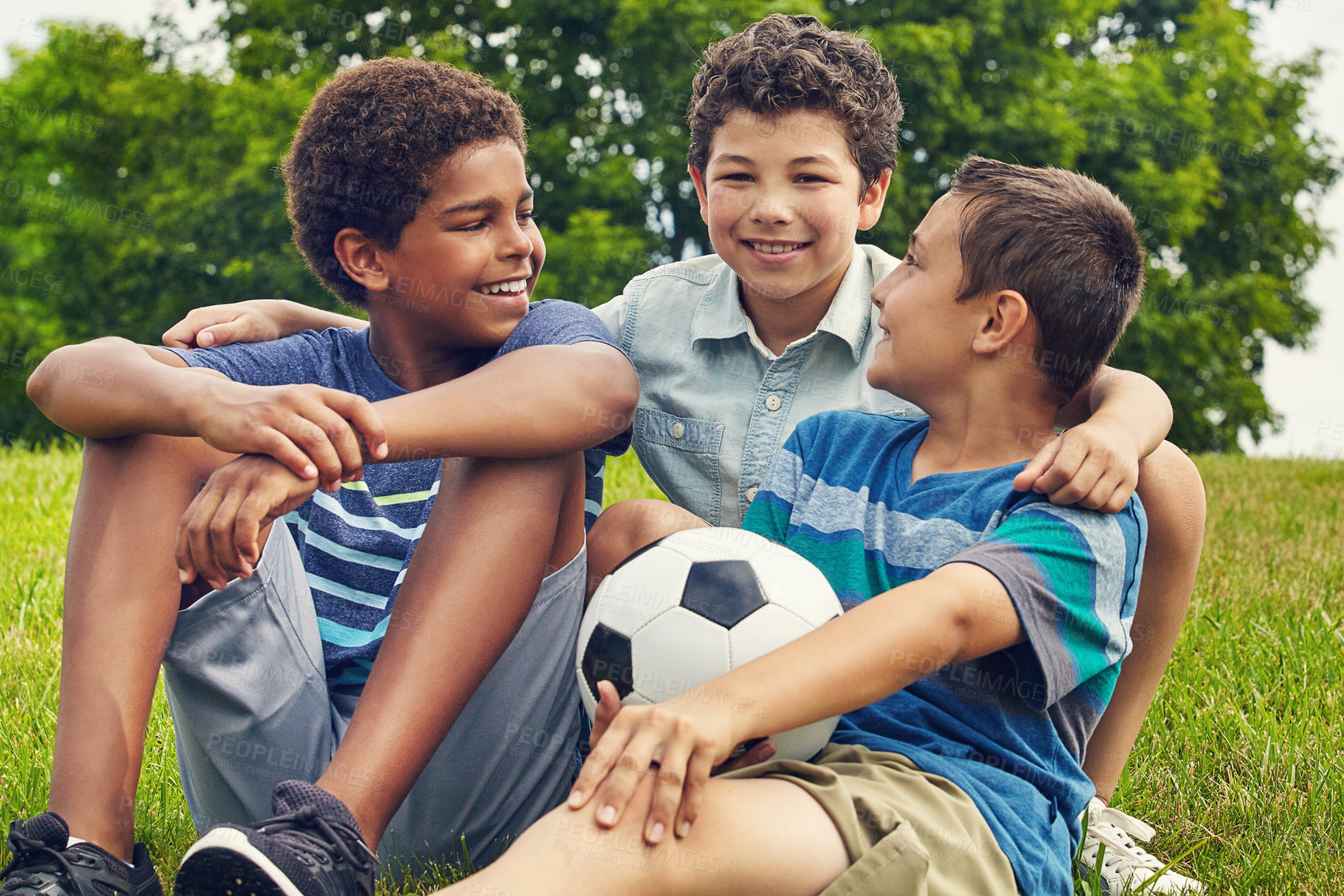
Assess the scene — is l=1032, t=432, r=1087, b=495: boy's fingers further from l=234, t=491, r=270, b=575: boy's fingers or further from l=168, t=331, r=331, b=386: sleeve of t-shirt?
l=168, t=331, r=331, b=386: sleeve of t-shirt

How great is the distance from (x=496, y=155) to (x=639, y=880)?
1.79 metres

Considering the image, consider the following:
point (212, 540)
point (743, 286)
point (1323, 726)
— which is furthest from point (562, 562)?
point (1323, 726)

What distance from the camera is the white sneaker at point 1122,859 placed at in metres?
2.34

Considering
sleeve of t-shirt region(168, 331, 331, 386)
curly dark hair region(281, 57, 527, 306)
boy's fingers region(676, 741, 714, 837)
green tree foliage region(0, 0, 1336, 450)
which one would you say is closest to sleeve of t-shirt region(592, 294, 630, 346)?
curly dark hair region(281, 57, 527, 306)

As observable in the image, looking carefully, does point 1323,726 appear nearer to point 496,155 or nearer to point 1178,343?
point 496,155

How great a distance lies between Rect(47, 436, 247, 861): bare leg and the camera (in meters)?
1.97

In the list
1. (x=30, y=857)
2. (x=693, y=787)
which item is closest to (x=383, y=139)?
(x=30, y=857)

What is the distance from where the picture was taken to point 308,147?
2.87 m

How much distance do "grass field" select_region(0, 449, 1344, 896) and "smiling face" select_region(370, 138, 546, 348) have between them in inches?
49.6

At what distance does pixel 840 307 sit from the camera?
10.4 ft

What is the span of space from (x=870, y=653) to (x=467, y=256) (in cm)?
145

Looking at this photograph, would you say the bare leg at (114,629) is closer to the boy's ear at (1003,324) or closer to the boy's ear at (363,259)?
the boy's ear at (363,259)

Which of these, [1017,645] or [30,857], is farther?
[1017,645]

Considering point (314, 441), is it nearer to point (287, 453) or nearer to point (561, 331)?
point (287, 453)
